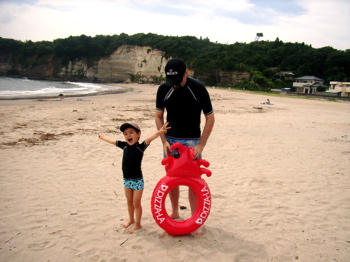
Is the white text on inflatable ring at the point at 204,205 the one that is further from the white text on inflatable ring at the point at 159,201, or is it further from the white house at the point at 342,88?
the white house at the point at 342,88

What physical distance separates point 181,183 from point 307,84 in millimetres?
47705

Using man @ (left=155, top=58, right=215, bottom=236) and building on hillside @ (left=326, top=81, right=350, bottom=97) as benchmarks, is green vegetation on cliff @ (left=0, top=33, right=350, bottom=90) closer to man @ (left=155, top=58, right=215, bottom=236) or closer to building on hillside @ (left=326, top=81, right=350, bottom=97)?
building on hillside @ (left=326, top=81, right=350, bottom=97)

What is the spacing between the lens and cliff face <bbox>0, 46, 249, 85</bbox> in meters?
61.9

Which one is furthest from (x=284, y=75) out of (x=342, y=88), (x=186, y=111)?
(x=186, y=111)

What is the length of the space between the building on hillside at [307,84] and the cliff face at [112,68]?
1208 cm

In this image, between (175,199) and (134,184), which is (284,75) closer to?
(175,199)

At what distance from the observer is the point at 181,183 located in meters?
2.72

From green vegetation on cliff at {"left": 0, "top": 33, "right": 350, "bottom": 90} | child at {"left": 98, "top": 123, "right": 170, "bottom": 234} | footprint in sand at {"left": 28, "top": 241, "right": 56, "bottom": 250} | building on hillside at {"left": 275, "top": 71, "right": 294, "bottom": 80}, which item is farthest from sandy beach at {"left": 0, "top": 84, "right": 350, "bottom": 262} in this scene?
building on hillside at {"left": 275, "top": 71, "right": 294, "bottom": 80}

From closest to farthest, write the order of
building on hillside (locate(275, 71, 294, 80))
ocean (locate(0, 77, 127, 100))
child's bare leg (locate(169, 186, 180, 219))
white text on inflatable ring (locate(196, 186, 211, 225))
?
white text on inflatable ring (locate(196, 186, 211, 225)) → child's bare leg (locate(169, 186, 180, 219)) → ocean (locate(0, 77, 127, 100)) → building on hillside (locate(275, 71, 294, 80))

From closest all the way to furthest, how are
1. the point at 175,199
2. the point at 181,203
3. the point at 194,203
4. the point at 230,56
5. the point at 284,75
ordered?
1. the point at 194,203
2. the point at 175,199
3. the point at 181,203
4. the point at 284,75
5. the point at 230,56

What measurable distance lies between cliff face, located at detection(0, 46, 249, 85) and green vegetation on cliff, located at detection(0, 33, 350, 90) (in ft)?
4.03

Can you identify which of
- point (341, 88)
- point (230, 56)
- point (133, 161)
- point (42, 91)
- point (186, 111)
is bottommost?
point (133, 161)

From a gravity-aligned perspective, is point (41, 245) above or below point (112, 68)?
below

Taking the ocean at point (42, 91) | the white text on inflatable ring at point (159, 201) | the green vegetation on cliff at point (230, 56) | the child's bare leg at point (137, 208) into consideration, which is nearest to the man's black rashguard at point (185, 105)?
the white text on inflatable ring at point (159, 201)
